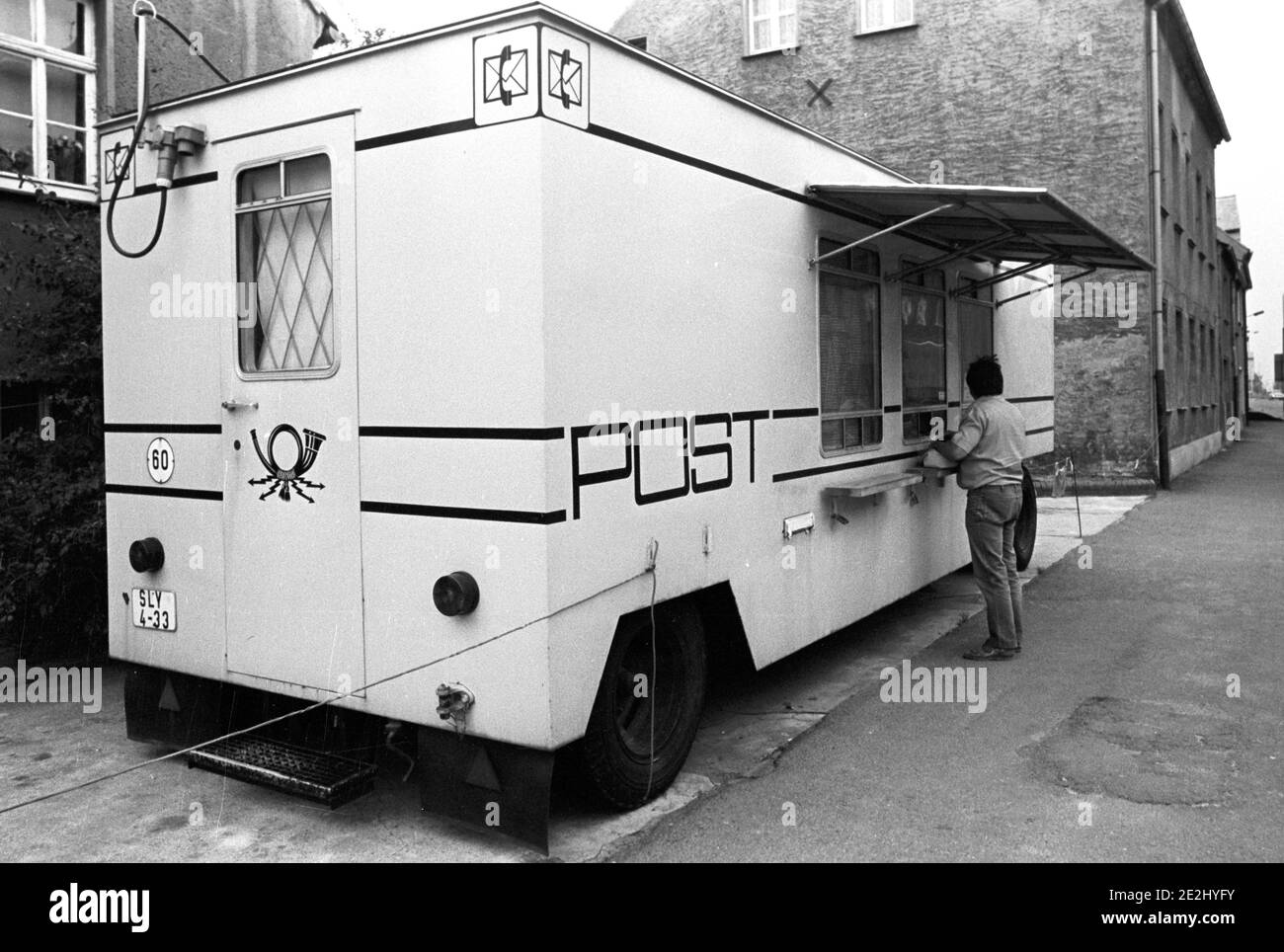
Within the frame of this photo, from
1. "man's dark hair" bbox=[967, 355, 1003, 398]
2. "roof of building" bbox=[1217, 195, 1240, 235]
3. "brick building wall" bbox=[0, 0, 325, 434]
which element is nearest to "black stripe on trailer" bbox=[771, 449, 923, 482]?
"man's dark hair" bbox=[967, 355, 1003, 398]

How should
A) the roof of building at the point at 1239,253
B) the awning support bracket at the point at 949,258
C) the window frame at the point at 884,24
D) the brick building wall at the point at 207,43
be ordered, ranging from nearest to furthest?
the awning support bracket at the point at 949,258
the brick building wall at the point at 207,43
the window frame at the point at 884,24
the roof of building at the point at 1239,253

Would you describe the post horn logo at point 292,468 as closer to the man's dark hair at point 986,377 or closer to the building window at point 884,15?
the man's dark hair at point 986,377

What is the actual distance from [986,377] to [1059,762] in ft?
9.12

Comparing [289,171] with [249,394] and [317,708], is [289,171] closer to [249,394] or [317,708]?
[249,394]

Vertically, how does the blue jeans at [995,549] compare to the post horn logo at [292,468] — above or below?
below

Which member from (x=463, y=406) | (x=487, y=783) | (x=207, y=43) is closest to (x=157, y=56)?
(x=207, y=43)

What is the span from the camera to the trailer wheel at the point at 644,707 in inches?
172

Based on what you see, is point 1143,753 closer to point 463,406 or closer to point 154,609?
point 463,406

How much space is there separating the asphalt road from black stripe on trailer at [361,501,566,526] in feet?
4.28

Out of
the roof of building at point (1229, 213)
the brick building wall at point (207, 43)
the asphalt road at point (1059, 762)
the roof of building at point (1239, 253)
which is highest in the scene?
the roof of building at point (1229, 213)

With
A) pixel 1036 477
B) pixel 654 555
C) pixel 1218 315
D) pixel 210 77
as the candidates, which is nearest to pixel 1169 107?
pixel 1036 477

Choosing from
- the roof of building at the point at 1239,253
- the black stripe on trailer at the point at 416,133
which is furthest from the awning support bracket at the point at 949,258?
the roof of building at the point at 1239,253

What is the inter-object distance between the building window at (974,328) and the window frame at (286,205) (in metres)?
5.26

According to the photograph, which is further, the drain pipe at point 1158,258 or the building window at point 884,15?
the building window at point 884,15
